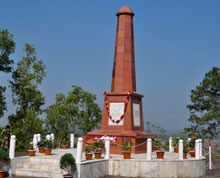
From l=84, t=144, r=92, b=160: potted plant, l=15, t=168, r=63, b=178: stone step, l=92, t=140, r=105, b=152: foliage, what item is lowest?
l=15, t=168, r=63, b=178: stone step

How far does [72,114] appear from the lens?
30.6 meters

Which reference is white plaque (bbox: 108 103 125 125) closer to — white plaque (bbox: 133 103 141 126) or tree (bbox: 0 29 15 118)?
white plaque (bbox: 133 103 141 126)

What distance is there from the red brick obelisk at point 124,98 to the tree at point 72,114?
38.5 feet

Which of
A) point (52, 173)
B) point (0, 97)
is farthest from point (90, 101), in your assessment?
point (52, 173)

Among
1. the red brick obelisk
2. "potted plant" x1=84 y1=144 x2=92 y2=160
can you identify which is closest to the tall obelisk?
the red brick obelisk

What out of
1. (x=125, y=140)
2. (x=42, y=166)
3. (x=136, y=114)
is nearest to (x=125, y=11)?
(x=136, y=114)

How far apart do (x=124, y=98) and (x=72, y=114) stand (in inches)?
526

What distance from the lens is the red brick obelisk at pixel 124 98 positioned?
17828mm

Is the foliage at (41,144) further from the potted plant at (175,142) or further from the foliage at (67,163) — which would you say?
the potted plant at (175,142)

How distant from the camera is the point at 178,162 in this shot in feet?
45.8

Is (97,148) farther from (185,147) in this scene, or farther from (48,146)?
(185,147)

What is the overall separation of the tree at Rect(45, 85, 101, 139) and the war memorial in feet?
38.1

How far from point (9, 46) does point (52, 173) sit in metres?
16.8

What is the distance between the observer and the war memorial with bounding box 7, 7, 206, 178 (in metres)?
12.9
